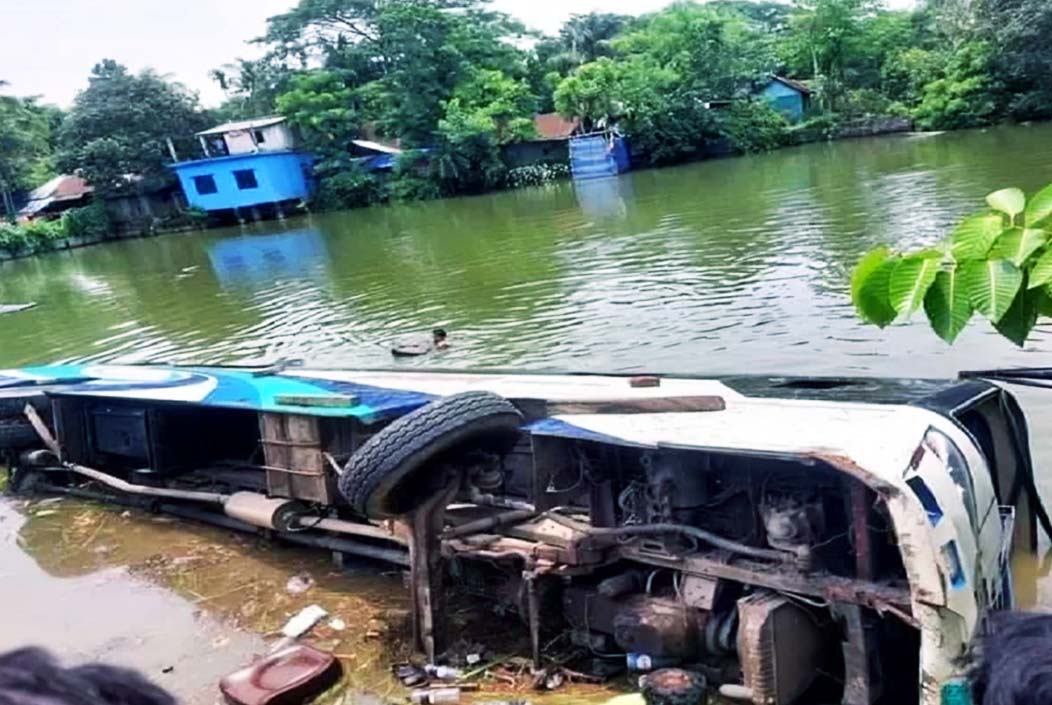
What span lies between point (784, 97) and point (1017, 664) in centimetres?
5467

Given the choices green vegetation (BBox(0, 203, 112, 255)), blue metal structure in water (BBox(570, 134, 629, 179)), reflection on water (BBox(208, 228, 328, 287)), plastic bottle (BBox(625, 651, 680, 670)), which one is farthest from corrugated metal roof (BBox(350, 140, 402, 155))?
plastic bottle (BBox(625, 651, 680, 670))

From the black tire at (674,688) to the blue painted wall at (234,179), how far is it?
4451cm

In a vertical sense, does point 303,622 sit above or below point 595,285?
above

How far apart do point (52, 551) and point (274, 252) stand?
2448 cm

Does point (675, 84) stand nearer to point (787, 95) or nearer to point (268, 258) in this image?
point (787, 95)

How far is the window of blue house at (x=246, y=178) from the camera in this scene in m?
46.6

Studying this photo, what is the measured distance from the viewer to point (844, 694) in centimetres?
444

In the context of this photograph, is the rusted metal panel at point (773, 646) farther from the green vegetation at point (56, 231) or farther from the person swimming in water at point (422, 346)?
the green vegetation at point (56, 231)

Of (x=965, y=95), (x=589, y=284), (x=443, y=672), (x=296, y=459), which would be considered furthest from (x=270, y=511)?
(x=965, y=95)

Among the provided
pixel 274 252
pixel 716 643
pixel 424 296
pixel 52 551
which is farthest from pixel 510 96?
pixel 716 643

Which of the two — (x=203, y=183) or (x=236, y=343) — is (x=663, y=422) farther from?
(x=203, y=183)

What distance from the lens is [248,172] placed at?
4662 centimetres

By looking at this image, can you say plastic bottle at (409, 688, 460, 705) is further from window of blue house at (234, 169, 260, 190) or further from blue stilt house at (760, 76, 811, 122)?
blue stilt house at (760, 76, 811, 122)

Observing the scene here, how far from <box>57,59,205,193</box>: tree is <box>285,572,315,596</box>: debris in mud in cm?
4481
